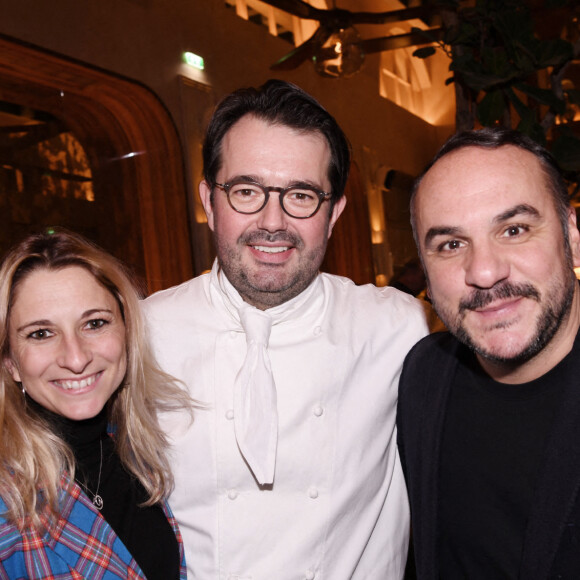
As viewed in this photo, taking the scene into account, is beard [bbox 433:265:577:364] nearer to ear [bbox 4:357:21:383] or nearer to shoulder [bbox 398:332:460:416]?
shoulder [bbox 398:332:460:416]

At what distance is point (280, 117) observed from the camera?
1.89 m

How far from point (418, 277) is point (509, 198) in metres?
3.43

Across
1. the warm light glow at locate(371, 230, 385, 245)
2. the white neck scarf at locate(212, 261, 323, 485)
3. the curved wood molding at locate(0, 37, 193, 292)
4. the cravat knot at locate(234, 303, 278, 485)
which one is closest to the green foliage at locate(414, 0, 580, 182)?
the white neck scarf at locate(212, 261, 323, 485)

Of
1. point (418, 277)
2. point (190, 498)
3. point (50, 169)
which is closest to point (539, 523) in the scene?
point (190, 498)

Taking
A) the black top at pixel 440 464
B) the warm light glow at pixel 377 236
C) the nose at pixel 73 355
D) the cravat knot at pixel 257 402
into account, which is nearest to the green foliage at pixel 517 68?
the black top at pixel 440 464

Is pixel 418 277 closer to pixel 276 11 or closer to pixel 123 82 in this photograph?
pixel 123 82

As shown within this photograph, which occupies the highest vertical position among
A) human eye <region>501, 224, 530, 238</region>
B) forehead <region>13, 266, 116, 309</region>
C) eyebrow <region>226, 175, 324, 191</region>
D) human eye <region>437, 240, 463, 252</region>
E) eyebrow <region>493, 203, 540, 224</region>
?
eyebrow <region>226, 175, 324, 191</region>

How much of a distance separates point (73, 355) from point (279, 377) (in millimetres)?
566

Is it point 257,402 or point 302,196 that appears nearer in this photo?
point 257,402

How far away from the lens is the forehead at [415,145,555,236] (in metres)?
1.46

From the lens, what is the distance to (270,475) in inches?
66.5

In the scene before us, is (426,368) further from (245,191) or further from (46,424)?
(46,424)

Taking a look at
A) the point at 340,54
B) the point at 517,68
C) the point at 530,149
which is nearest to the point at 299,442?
the point at 530,149

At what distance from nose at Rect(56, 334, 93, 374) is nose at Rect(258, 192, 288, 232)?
56 cm
